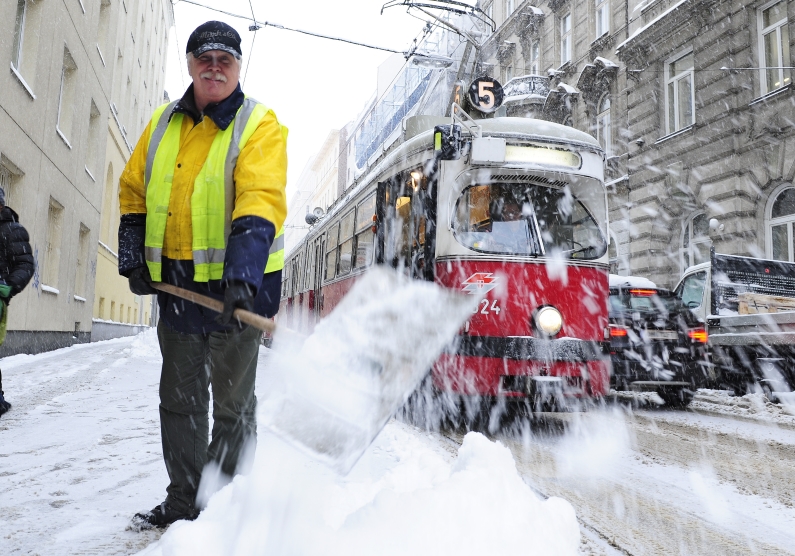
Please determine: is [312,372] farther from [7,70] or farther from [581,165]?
[7,70]

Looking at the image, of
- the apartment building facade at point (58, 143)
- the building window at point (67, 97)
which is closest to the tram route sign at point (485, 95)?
the apartment building facade at point (58, 143)

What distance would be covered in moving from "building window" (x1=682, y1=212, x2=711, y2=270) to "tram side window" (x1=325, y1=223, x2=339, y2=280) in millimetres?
10482

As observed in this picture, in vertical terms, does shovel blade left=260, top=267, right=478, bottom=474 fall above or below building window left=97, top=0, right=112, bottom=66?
below

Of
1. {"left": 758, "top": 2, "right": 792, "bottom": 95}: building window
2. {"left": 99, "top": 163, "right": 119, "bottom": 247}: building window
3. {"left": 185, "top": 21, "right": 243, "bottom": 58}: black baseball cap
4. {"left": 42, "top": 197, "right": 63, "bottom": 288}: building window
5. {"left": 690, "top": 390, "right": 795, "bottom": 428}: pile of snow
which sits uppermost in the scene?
{"left": 758, "top": 2, "right": 792, "bottom": 95}: building window

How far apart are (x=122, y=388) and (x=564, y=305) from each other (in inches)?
212

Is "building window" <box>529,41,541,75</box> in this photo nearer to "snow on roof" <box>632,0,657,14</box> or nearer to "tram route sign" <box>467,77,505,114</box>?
"snow on roof" <box>632,0,657,14</box>

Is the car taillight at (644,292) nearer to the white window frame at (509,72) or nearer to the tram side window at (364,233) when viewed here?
the tram side window at (364,233)

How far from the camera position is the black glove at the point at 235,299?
2590 millimetres

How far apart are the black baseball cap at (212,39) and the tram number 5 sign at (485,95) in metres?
5.96

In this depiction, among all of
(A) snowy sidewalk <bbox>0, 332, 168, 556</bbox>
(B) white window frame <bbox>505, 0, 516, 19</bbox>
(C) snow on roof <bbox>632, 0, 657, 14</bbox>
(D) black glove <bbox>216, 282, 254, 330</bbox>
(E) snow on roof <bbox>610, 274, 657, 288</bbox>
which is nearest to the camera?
(D) black glove <bbox>216, 282, 254, 330</bbox>

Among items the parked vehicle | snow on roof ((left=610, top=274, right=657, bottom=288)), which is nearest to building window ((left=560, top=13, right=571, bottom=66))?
the parked vehicle

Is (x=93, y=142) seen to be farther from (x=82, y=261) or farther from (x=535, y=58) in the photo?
(x=535, y=58)

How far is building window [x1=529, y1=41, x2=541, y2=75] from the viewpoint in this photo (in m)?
28.5

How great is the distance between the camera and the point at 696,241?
18.0 m
